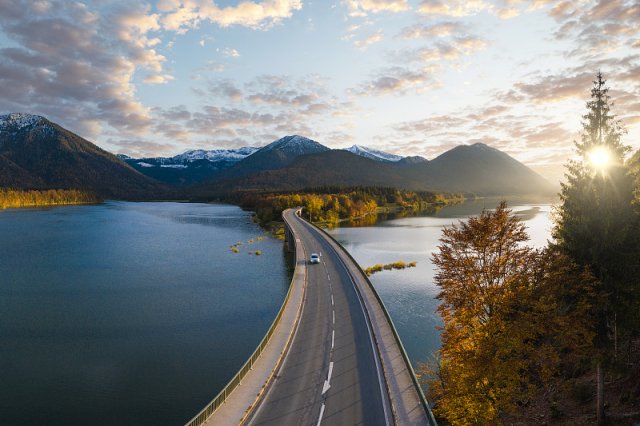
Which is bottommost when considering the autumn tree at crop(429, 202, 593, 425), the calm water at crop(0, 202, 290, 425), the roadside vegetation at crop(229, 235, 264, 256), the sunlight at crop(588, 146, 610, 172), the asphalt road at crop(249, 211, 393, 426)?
the calm water at crop(0, 202, 290, 425)

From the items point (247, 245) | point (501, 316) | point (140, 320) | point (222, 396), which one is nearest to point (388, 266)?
point (247, 245)

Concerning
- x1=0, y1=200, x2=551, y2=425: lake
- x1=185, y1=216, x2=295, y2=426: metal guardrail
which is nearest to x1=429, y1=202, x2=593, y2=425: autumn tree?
x1=185, y1=216, x2=295, y2=426: metal guardrail

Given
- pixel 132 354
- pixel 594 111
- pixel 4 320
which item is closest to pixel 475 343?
pixel 594 111

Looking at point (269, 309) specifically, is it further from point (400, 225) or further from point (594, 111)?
point (400, 225)

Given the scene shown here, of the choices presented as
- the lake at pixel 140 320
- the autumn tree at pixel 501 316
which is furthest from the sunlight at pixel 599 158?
the lake at pixel 140 320

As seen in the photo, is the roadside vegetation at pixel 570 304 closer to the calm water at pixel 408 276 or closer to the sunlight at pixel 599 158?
the sunlight at pixel 599 158

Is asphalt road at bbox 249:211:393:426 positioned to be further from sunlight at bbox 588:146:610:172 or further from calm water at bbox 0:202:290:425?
sunlight at bbox 588:146:610:172
